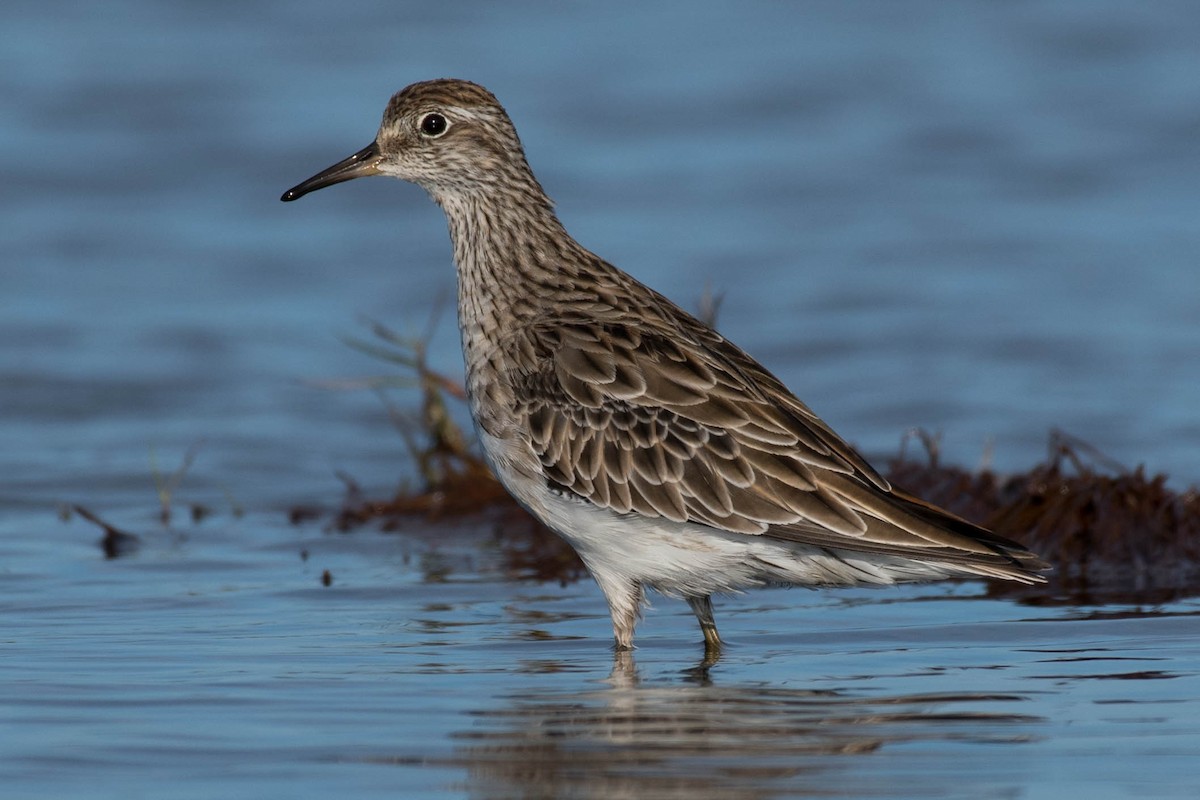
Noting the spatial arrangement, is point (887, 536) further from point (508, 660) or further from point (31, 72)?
point (31, 72)

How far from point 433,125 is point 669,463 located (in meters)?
2.36

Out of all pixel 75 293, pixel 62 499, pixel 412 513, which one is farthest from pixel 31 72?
pixel 412 513

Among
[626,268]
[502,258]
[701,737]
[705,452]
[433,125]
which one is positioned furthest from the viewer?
[626,268]

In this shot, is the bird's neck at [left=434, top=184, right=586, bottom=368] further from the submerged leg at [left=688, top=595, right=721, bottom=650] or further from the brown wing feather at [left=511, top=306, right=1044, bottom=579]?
the submerged leg at [left=688, top=595, right=721, bottom=650]

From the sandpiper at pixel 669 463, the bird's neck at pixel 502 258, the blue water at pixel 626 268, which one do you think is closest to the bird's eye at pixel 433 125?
the bird's neck at pixel 502 258

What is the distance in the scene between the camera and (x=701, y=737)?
21.7ft

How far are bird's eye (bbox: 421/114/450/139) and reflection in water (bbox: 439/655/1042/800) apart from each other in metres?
3.09

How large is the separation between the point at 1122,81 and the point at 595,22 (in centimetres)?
650

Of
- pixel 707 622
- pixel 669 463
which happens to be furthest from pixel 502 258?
pixel 707 622

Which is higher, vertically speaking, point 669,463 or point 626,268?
point 626,268

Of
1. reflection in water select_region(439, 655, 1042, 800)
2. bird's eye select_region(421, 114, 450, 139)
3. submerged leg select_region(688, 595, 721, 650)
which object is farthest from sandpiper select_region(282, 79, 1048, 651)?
bird's eye select_region(421, 114, 450, 139)

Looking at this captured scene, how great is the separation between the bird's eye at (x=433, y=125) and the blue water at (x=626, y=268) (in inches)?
90.0

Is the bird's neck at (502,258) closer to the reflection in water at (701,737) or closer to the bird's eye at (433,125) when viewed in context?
the bird's eye at (433,125)

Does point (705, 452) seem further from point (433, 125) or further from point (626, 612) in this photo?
point (433, 125)
